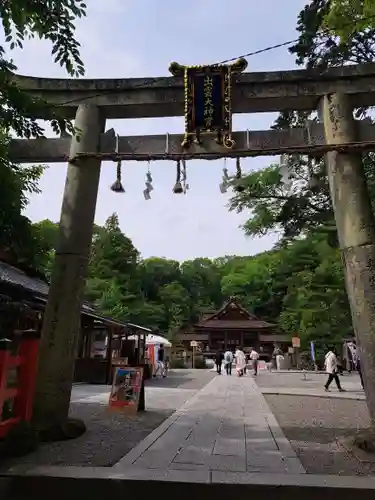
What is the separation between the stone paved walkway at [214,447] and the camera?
5.65 metres

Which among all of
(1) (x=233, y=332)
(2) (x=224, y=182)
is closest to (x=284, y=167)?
(2) (x=224, y=182)

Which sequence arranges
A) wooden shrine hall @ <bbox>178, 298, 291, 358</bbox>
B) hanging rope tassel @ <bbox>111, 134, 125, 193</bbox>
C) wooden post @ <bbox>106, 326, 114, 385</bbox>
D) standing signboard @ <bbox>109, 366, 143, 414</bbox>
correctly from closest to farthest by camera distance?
1. hanging rope tassel @ <bbox>111, 134, 125, 193</bbox>
2. standing signboard @ <bbox>109, 366, 143, 414</bbox>
3. wooden post @ <bbox>106, 326, 114, 385</bbox>
4. wooden shrine hall @ <bbox>178, 298, 291, 358</bbox>

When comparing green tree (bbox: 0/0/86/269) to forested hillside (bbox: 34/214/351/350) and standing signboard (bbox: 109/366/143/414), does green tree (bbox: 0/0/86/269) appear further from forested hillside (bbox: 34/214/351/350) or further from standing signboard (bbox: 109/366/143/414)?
standing signboard (bbox: 109/366/143/414)

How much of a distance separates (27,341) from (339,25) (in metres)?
9.76

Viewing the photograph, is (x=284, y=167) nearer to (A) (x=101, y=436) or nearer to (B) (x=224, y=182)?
(B) (x=224, y=182)

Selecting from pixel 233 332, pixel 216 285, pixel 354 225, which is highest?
pixel 216 285

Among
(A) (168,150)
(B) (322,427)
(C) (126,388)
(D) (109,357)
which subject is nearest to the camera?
(A) (168,150)

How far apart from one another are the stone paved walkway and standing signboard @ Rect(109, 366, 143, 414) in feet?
3.56

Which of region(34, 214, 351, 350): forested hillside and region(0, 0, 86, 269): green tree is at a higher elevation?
region(34, 214, 351, 350): forested hillside

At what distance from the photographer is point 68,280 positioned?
300 inches

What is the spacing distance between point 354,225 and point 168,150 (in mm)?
3467

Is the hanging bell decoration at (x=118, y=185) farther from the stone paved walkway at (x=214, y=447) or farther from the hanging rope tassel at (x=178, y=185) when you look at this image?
the stone paved walkway at (x=214, y=447)

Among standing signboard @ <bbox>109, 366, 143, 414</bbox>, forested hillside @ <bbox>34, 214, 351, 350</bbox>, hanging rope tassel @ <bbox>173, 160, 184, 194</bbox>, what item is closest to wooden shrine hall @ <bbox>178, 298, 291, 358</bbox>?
forested hillside @ <bbox>34, 214, 351, 350</bbox>

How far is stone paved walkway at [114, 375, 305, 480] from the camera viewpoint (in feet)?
18.5
